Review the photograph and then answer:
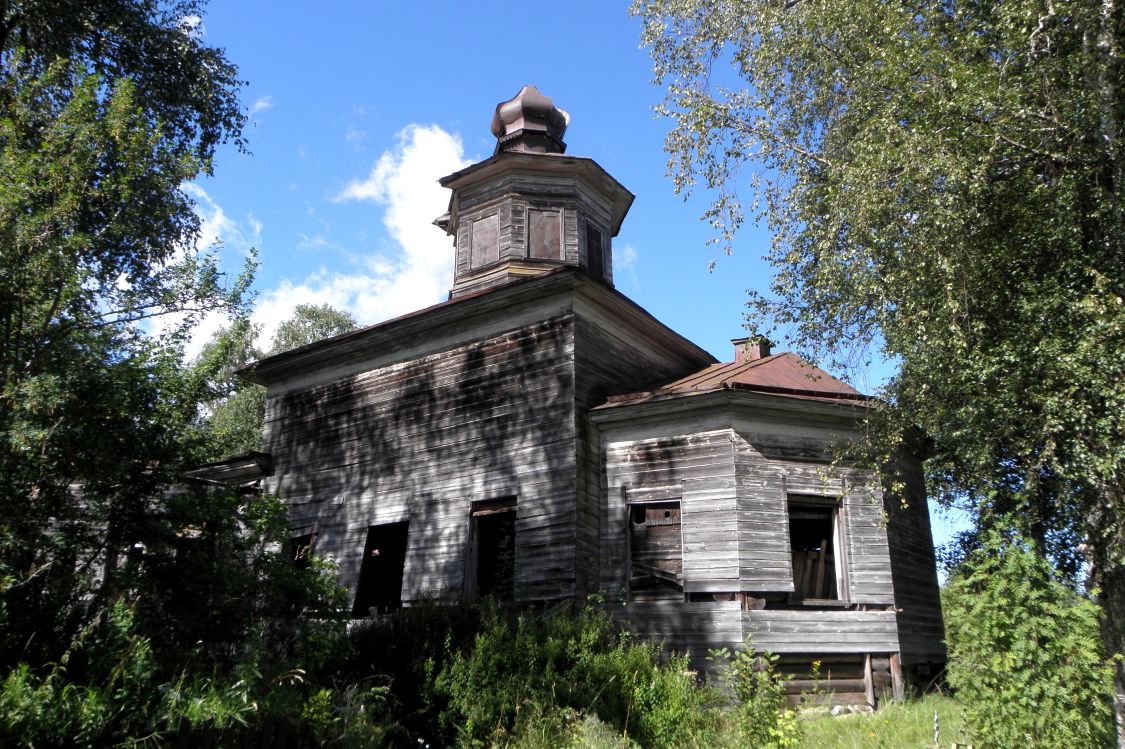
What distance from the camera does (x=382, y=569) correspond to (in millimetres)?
15312

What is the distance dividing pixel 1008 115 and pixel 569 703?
8.61 meters

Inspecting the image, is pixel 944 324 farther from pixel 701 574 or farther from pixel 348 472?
pixel 348 472

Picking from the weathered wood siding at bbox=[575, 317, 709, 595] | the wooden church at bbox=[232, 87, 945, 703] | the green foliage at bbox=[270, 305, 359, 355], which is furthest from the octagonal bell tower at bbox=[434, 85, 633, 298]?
the green foliage at bbox=[270, 305, 359, 355]

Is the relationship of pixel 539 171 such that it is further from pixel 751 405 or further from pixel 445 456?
pixel 751 405

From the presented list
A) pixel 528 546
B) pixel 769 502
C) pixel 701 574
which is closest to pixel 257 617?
pixel 528 546

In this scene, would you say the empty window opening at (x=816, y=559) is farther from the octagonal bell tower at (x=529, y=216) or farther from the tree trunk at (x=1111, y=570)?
the octagonal bell tower at (x=529, y=216)

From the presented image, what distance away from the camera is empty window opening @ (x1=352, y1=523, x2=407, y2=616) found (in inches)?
576

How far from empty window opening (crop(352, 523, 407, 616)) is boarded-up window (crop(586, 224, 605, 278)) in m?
7.42

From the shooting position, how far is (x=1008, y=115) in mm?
9531

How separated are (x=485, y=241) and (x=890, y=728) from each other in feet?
Answer: 41.6

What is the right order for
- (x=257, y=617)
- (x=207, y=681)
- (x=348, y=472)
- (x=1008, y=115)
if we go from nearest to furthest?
(x=207, y=681) → (x=257, y=617) → (x=1008, y=115) → (x=348, y=472)

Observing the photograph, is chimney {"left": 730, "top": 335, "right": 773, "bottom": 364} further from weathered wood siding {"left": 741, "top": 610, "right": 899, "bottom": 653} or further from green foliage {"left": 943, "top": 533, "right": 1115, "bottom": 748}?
green foliage {"left": 943, "top": 533, "right": 1115, "bottom": 748}

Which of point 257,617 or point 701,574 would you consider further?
point 701,574

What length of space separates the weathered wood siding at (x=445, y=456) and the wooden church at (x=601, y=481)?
0.12 ft
